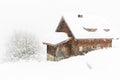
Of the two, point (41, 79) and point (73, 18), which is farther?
point (73, 18)

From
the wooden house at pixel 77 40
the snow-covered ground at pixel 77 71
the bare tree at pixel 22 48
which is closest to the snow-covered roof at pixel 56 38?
the wooden house at pixel 77 40

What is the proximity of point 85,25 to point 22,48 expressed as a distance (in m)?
15.3

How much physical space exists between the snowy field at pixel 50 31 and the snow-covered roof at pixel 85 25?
82.9 inches

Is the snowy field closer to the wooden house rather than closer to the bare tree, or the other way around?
the wooden house

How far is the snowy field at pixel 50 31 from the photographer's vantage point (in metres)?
17.8

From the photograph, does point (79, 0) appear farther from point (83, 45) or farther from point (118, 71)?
point (118, 71)

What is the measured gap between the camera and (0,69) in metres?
20.8

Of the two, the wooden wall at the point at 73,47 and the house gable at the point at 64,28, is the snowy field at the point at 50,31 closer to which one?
the wooden wall at the point at 73,47

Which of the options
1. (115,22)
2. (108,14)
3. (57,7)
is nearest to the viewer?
(115,22)

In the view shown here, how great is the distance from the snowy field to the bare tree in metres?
3.89

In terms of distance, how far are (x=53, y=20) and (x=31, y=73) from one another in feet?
368

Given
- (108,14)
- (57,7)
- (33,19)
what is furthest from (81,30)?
(57,7)

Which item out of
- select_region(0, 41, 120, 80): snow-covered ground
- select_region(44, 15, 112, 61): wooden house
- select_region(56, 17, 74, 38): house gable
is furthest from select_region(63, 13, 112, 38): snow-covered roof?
select_region(0, 41, 120, 80): snow-covered ground

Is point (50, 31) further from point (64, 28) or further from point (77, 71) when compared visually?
point (77, 71)
